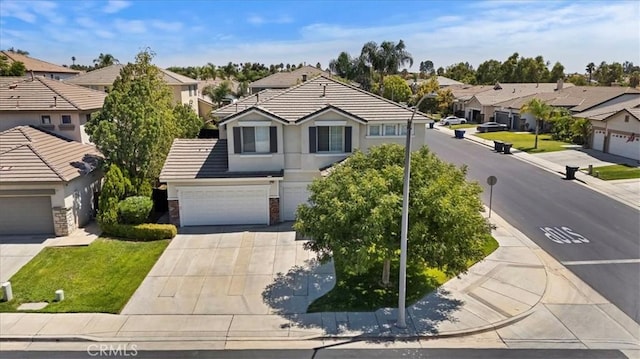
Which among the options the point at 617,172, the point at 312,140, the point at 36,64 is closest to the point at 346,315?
the point at 312,140

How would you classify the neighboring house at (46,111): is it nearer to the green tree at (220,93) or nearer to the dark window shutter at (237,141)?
the dark window shutter at (237,141)

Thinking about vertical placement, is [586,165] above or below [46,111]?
below

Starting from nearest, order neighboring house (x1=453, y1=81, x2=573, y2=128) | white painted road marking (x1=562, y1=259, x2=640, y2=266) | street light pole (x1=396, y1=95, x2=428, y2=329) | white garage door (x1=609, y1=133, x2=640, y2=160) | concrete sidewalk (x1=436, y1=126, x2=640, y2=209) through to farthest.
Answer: street light pole (x1=396, y1=95, x2=428, y2=329)
white painted road marking (x1=562, y1=259, x2=640, y2=266)
concrete sidewalk (x1=436, y1=126, x2=640, y2=209)
white garage door (x1=609, y1=133, x2=640, y2=160)
neighboring house (x1=453, y1=81, x2=573, y2=128)

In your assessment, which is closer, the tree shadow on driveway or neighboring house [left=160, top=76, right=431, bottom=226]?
the tree shadow on driveway

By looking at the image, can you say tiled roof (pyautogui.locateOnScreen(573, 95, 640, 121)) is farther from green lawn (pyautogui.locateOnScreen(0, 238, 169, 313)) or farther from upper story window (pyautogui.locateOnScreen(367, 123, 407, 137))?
green lawn (pyautogui.locateOnScreen(0, 238, 169, 313))

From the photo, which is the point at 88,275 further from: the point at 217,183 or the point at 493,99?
the point at 493,99

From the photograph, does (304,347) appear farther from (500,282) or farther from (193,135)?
(193,135)

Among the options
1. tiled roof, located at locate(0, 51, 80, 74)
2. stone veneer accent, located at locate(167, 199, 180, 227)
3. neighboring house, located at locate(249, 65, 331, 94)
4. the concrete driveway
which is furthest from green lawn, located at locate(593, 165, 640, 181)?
tiled roof, located at locate(0, 51, 80, 74)
